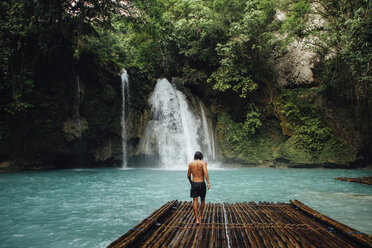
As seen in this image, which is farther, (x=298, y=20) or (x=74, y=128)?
(x=74, y=128)

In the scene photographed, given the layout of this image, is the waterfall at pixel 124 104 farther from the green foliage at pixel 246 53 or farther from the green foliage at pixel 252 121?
the green foliage at pixel 252 121

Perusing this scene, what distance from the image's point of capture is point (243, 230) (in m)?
3.61

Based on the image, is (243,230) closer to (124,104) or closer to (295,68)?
(124,104)

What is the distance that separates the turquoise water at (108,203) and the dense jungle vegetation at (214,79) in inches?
202

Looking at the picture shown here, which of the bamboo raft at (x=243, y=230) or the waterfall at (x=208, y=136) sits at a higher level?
the waterfall at (x=208, y=136)

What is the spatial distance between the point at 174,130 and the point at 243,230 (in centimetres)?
1223

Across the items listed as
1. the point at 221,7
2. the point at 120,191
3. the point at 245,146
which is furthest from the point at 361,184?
the point at 221,7

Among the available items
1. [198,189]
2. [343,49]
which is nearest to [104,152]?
[198,189]

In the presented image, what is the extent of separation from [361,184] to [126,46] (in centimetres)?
2157

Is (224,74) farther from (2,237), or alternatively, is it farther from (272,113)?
(2,237)

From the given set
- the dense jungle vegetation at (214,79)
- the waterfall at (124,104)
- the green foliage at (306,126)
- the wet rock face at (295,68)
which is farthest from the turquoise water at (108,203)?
the wet rock face at (295,68)

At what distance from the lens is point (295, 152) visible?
46.0 feet

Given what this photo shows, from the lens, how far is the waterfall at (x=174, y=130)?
15.2m

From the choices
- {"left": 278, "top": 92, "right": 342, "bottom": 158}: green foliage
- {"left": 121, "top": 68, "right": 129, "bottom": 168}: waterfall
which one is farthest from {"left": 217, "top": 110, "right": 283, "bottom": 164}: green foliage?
{"left": 121, "top": 68, "right": 129, "bottom": 168}: waterfall
